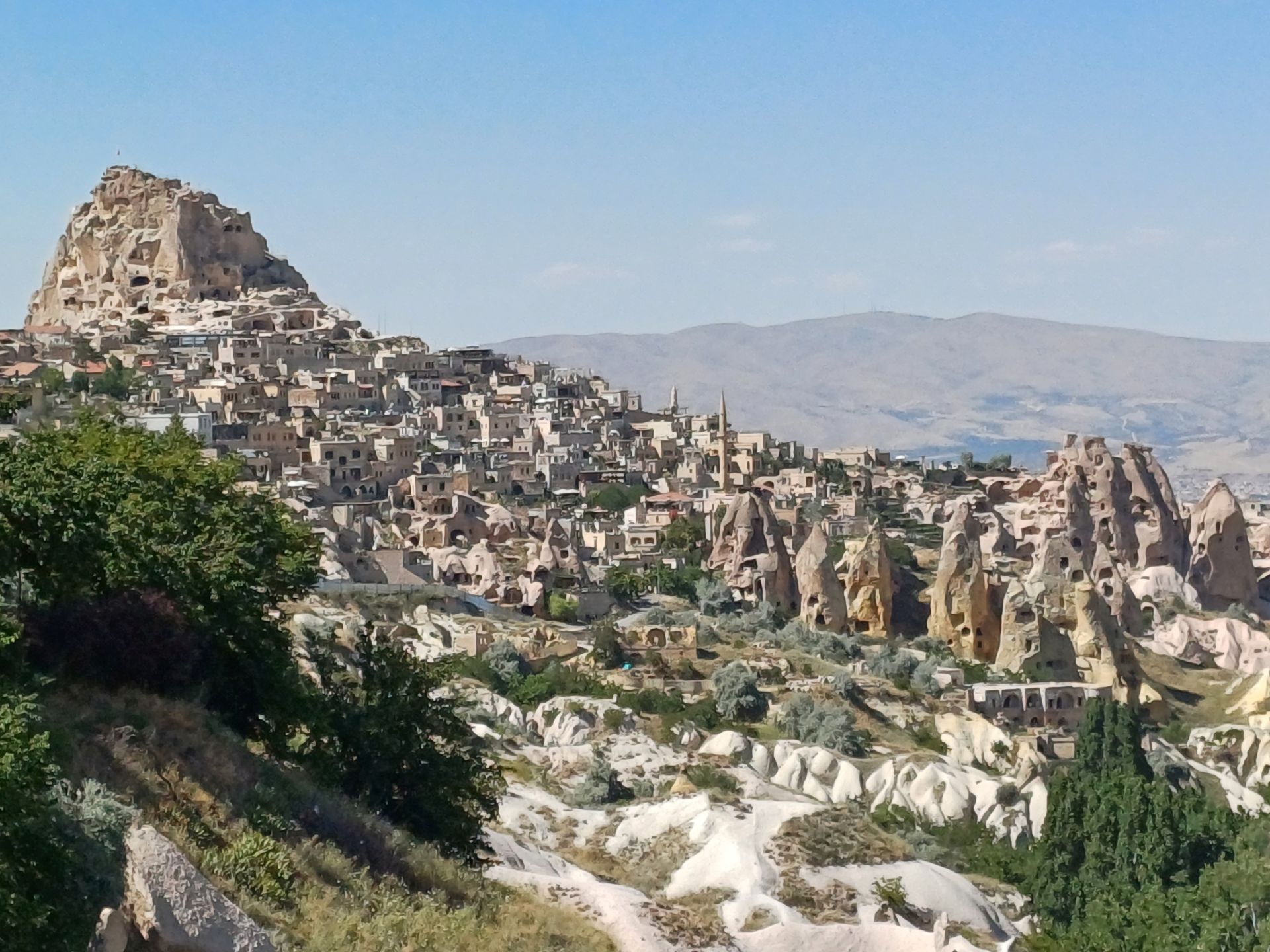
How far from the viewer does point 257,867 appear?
67.3 feet

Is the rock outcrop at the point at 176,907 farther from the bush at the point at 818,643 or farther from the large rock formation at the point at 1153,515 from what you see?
the large rock formation at the point at 1153,515

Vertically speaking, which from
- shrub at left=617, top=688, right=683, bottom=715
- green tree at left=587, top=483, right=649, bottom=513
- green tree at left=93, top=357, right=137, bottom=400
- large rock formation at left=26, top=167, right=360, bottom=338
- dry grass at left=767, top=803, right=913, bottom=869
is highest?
large rock formation at left=26, top=167, right=360, bottom=338

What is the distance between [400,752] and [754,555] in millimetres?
49100

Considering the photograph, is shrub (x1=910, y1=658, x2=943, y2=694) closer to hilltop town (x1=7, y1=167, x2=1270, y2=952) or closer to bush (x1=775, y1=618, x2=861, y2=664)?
hilltop town (x1=7, y1=167, x2=1270, y2=952)

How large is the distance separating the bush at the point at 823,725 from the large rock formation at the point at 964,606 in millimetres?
16959

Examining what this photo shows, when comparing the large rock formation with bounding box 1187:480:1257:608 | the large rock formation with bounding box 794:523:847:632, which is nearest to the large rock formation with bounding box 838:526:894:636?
the large rock formation with bounding box 794:523:847:632

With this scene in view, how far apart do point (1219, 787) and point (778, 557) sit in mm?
25806

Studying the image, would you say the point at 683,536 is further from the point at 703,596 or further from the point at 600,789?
the point at 600,789

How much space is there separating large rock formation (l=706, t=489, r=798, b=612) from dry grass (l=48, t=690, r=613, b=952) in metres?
49.5

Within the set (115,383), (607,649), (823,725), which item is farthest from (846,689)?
(115,383)

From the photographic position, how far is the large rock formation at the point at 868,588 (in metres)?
72.0

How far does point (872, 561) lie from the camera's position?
72.6 meters

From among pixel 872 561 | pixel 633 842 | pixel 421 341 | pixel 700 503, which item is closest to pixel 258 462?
pixel 700 503

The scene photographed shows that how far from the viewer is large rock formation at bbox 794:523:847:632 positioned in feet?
234
